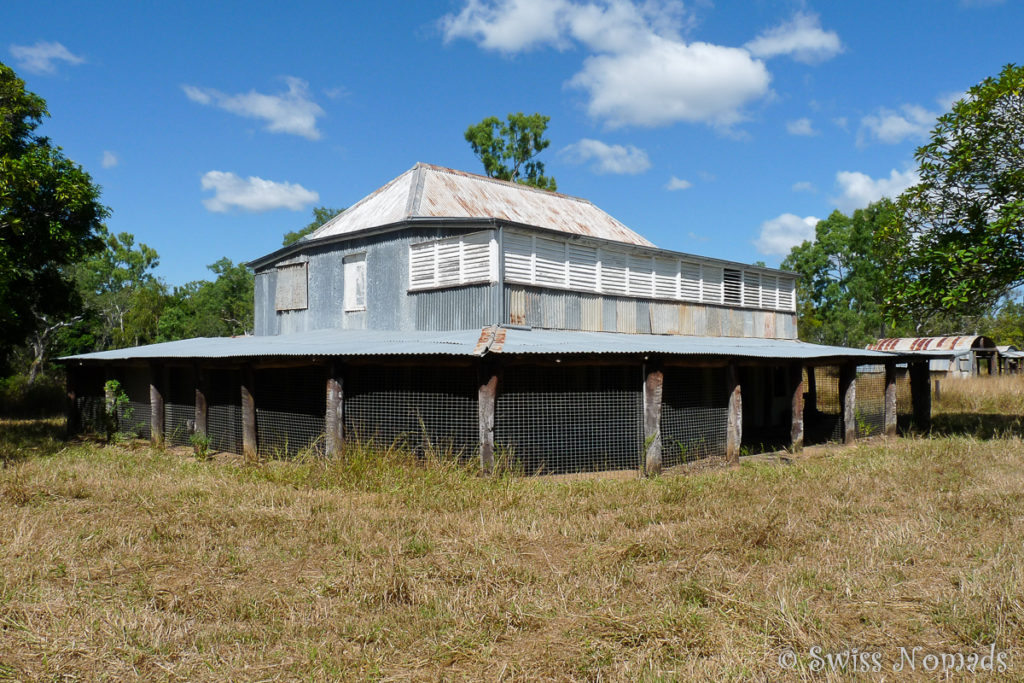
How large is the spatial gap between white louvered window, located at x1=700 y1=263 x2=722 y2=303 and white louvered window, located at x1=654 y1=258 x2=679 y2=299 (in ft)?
3.73

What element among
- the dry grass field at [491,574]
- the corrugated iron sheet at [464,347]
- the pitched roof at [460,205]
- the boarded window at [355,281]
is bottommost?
the dry grass field at [491,574]

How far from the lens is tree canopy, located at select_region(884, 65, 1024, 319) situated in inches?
506

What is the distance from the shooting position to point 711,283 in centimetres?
1927

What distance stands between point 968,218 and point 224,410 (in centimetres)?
1474

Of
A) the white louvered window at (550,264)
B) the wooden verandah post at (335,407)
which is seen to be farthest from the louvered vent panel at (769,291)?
the wooden verandah post at (335,407)

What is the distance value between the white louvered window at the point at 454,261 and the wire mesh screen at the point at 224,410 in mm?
→ 4182

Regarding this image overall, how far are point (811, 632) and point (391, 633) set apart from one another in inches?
107

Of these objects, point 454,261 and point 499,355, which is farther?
point 454,261

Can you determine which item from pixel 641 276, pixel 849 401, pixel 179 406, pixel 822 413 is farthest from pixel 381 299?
pixel 822 413

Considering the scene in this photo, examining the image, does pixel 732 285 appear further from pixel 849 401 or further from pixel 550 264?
pixel 550 264

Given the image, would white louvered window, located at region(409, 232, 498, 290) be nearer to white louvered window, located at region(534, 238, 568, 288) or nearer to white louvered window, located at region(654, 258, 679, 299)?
white louvered window, located at region(534, 238, 568, 288)

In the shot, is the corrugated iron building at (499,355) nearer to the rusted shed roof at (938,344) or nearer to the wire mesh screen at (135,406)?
the wire mesh screen at (135,406)

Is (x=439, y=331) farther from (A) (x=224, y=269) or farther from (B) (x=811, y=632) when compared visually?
(A) (x=224, y=269)

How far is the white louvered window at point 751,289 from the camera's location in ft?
66.8
